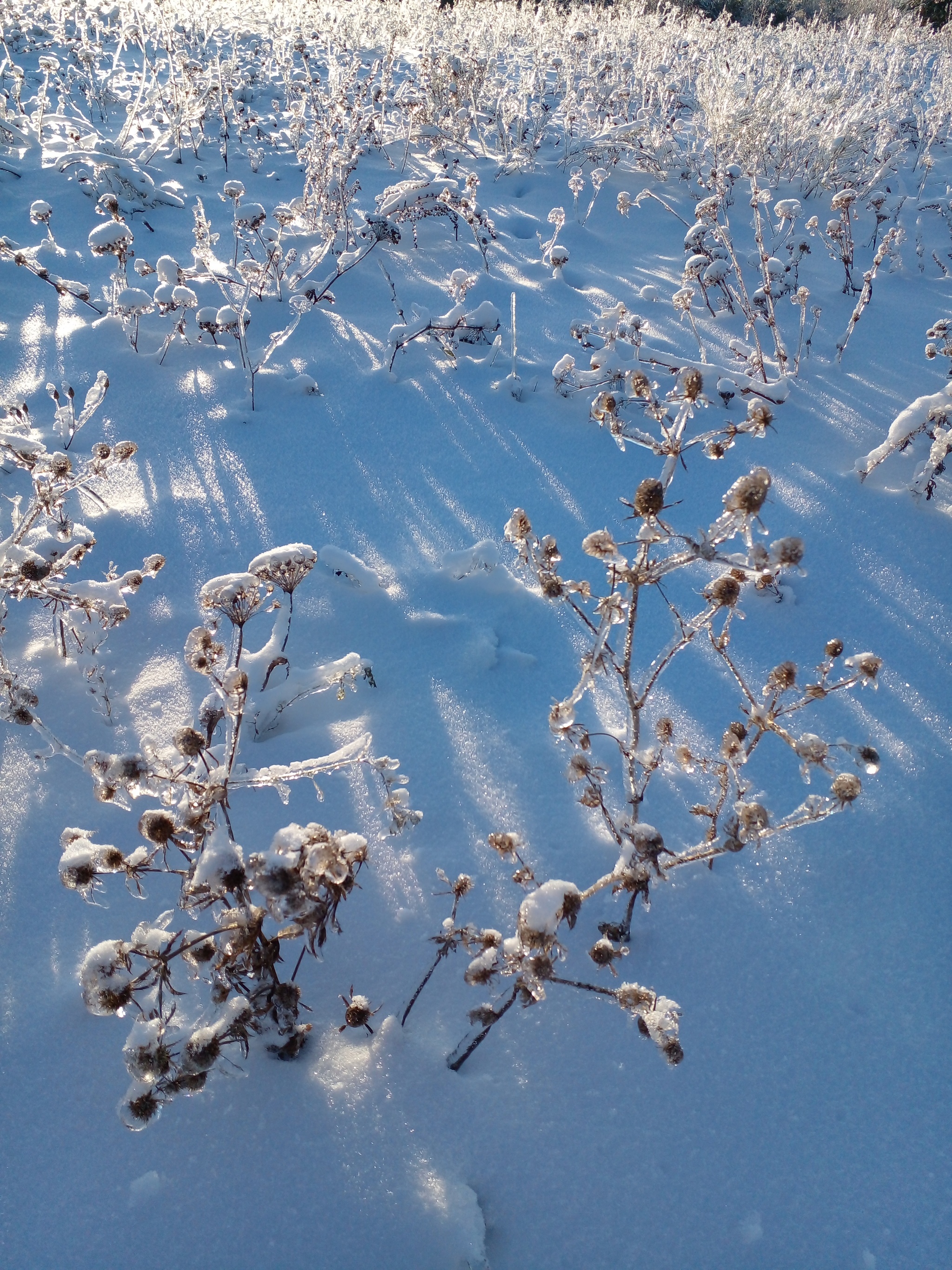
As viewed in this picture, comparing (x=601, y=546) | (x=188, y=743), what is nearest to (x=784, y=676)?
(x=601, y=546)

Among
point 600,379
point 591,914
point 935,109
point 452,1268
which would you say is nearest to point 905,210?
point 935,109

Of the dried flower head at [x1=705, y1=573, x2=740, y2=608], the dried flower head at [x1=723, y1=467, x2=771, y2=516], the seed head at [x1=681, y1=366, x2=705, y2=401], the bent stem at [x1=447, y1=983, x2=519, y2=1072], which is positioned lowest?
the bent stem at [x1=447, y1=983, x2=519, y2=1072]

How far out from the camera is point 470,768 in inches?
66.1

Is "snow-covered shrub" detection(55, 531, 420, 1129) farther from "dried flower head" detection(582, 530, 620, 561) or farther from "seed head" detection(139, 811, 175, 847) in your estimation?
"dried flower head" detection(582, 530, 620, 561)

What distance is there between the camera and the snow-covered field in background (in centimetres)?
106

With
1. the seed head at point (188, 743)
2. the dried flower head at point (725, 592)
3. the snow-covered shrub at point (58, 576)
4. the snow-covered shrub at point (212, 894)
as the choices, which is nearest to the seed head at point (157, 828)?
the snow-covered shrub at point (212, 894)

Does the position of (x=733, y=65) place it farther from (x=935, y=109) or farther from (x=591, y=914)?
(x=591, y=914)

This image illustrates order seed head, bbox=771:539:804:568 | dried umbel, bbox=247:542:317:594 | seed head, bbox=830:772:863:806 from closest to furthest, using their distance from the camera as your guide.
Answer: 1. seed head, bbox=771:539:804:568
2. seed head, bbox=830:772:863:806
3. dried umbel, bbox=247:542:317:594

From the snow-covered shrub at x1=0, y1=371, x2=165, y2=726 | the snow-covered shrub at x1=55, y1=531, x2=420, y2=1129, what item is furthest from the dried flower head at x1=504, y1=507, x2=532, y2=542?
the snow-covered shrub at x1=0, y1=371, x2=165, y2=726

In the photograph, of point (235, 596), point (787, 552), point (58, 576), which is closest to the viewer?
point (787, 552)

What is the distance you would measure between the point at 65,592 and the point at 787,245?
3.86 m

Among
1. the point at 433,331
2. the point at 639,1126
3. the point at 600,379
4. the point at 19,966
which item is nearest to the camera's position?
the point at 639,1126

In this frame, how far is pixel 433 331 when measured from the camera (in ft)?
10.8

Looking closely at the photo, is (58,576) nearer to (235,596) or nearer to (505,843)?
(235,596)
